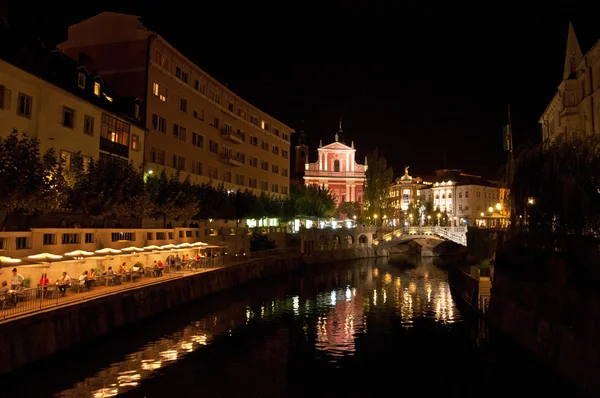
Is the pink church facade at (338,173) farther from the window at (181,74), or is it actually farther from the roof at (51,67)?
the roof at (51,67)

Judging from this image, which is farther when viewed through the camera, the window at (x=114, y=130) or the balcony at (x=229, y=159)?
the balcony at (x=229, y=159)

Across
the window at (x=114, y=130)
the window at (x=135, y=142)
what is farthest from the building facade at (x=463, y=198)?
the window at (x=114, y=130)

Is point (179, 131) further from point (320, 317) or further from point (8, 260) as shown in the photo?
point (8, 260)

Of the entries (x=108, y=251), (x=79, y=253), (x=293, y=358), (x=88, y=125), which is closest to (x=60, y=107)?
(x=88, y=125)

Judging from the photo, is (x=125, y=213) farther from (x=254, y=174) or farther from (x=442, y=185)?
(x=442, y=185)

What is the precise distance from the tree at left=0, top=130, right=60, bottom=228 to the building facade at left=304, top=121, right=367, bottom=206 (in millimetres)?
91295

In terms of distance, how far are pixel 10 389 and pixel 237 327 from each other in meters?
13.9

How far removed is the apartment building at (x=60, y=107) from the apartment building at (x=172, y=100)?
4.62 meters

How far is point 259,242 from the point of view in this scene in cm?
6003

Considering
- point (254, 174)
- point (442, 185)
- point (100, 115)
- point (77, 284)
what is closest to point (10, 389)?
point (77, 284)

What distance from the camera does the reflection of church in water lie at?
117 metres

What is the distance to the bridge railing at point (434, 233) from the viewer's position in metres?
76.8

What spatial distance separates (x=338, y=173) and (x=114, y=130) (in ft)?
263

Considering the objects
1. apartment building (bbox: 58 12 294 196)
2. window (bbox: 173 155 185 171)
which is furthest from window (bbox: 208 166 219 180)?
window (bbox: 173 155 185 171)
